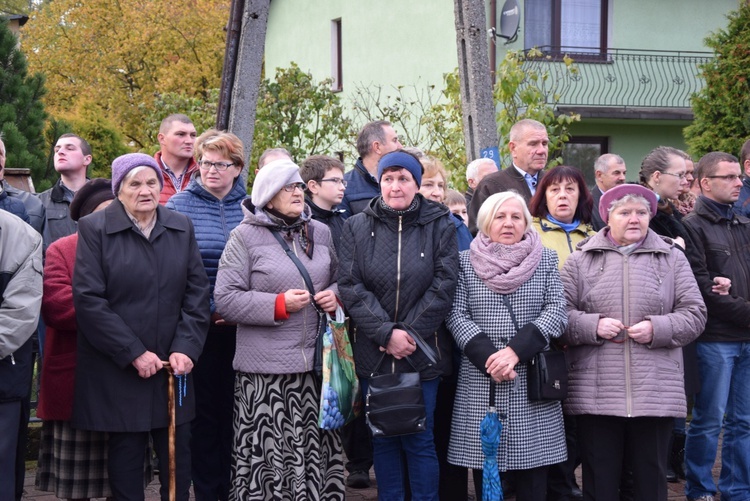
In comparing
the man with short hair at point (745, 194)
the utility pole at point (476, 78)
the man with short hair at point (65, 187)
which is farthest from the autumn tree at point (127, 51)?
the man with short hair at point (745, 194)

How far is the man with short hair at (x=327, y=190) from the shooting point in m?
6.31

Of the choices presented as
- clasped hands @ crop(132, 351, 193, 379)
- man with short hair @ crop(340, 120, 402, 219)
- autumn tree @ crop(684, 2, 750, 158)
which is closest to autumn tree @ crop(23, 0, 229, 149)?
autumn tree @ crop(684, 2, 750, 158)

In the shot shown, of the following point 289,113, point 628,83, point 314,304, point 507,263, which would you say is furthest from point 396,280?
point 628,83

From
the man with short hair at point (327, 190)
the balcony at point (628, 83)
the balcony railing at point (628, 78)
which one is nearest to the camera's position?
the man with short hair at point (327, 190)

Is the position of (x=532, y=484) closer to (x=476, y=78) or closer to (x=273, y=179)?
(x=273, y=179)

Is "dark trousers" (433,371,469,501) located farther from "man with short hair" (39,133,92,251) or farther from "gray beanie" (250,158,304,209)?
"man with short hair" (39,133,92,251)

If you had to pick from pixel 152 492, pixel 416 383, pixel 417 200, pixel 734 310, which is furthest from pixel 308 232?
pixel 734 310

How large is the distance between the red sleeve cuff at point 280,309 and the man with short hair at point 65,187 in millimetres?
1975

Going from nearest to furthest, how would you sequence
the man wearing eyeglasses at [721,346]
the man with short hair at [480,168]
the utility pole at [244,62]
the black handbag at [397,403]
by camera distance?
the black handbag at [397,403]
the man wearing eyeglasses at [721,346]
the utility pole at [244,62]
the man with short hair at [480,168]

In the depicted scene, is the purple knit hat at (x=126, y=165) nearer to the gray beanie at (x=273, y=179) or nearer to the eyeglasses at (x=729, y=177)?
the gray beanie at (x=273, y=179)

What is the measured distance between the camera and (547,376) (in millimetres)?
5488

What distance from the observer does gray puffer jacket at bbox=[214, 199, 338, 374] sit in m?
5.48

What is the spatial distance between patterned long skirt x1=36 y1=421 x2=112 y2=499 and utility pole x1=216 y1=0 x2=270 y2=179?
2.86m

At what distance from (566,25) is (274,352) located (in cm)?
1486
